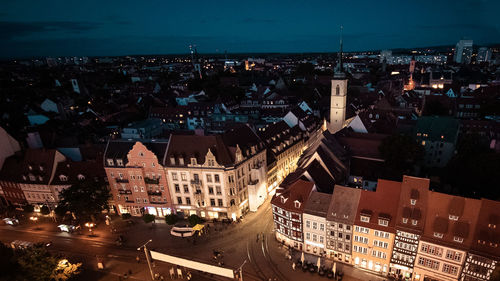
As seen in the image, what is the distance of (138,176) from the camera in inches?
2176

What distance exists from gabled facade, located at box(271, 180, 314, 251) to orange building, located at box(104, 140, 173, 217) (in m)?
24.0

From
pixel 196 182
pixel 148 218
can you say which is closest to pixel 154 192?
pixel 148 218

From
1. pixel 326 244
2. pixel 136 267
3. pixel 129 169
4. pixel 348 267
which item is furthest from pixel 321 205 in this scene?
pixel 129 169

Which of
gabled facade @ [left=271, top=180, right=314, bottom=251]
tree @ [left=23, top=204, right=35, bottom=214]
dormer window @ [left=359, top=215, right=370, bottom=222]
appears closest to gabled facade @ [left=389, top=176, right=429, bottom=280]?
dormer window @ [left=359, top=215, right=370, bottom=222]

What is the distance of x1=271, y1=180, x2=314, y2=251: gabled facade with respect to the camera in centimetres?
4400

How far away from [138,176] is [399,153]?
181ft

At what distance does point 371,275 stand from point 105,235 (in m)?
49.0

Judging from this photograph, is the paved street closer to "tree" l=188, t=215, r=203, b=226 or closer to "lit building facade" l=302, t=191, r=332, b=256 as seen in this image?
"lit building facade" l=302, t=191, r=332, b=256

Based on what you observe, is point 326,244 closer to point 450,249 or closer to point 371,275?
point 371,275

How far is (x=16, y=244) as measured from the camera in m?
47.8

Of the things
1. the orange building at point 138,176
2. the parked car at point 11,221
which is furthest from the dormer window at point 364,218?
the parked car at point 11,221

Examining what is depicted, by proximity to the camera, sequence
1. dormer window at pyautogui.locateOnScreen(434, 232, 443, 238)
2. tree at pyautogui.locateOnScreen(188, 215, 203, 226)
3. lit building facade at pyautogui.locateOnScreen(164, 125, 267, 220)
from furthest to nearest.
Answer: lit building facade at pyautogui.locateOnScreen(164, 125, 267, 220) < tree at pyautogui.locateOnScreen(188, 215, 203, 226) < dormer window at pyautogui.locateOnScreen(434, 232, 443, 238)

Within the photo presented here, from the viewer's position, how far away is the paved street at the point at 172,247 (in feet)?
142

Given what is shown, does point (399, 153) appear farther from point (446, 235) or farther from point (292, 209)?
point (292, 209)
